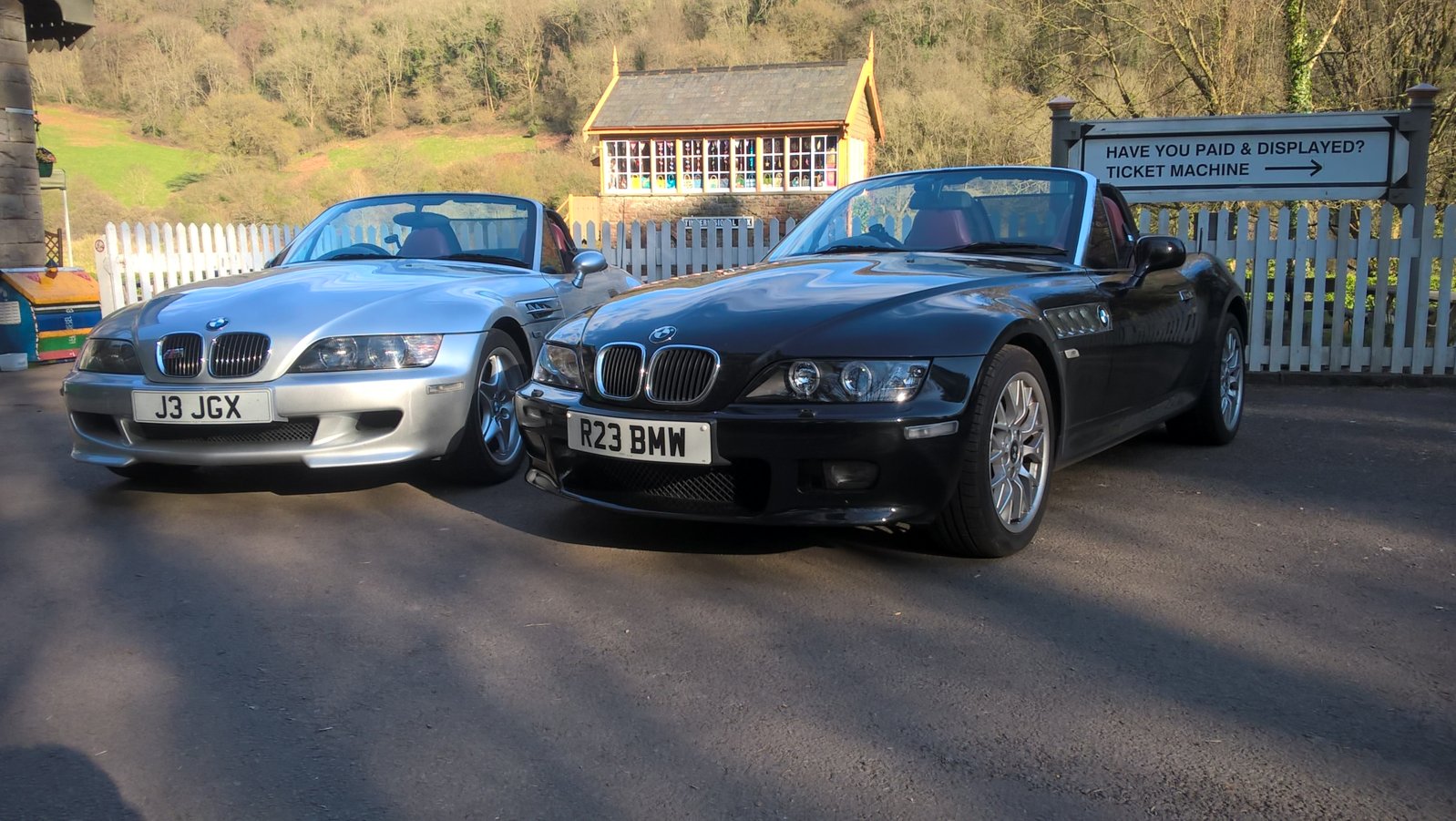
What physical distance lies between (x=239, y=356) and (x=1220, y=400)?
488 centimetres

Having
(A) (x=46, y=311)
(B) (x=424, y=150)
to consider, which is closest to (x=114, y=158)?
(B) (x=424, y=150)

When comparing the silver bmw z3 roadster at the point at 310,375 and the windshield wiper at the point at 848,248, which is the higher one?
the windshield wiper at the point at 848,248

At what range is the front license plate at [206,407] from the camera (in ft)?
14.9

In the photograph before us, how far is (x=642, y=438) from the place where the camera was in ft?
12.3

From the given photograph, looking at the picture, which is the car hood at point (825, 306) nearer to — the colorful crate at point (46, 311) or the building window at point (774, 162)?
the colorful crate at point (46, 311)

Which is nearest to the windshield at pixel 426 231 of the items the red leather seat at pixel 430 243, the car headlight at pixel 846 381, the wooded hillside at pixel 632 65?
the red leather seat at pixel 430 243

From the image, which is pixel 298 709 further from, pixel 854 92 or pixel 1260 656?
pixel 854 92

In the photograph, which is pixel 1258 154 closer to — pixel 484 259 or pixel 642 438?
pixel 484 259

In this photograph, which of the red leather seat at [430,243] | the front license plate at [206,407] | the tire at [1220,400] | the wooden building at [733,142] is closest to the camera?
the front license plate at [206,407]

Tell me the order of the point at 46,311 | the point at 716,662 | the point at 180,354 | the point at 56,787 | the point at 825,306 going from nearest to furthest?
1. the point at 56,787
2. the point at 716,662
3. the point at 825,306
4. the point at 180,354
5. the point at 46,311

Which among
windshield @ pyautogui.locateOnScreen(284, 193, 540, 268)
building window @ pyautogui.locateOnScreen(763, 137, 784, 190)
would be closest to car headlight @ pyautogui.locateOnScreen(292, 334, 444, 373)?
windshield @ pyautogui.locateOnScreen(284, 193, 540, 268)

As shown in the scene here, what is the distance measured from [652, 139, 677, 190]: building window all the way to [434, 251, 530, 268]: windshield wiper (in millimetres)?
36074

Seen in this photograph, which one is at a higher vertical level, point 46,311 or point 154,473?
point 46,311

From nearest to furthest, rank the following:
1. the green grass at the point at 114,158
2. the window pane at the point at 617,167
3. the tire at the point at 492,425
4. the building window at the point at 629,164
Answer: the tire at the point at 492,425, the building window at the point at 629,164, the window pane at the point at 617,167, the green grass at the point at 114,158
